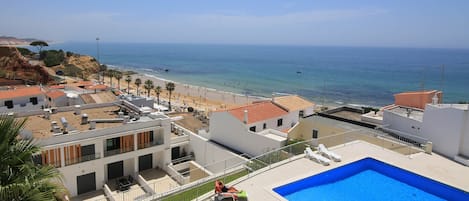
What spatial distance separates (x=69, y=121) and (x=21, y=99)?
1459 cm

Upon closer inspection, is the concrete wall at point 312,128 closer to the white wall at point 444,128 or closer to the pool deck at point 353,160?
the pool deck at point 353,160

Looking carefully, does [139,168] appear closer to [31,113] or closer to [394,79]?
[31,113]

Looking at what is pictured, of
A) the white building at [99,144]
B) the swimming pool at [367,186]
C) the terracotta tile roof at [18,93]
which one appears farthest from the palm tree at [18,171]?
the terracotta tile roof at [18,93]

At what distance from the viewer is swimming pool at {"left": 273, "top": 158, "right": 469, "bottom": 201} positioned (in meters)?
14.5

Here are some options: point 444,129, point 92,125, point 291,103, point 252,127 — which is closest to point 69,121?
point 92,125

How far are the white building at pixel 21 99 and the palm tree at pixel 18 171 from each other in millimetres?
32799

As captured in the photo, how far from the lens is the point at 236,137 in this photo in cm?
2642

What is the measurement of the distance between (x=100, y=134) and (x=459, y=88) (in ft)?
317

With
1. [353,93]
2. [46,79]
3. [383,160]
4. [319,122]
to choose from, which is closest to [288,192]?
[383,160]

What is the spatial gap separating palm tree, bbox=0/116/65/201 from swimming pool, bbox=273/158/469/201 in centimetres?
946

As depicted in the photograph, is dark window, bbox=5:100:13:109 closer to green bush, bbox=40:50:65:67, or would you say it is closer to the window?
the window

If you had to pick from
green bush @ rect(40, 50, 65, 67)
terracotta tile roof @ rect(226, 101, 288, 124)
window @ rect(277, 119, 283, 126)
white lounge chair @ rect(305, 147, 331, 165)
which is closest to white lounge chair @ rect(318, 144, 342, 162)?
white lounge chair @ rect(305, 147, 331, 165)

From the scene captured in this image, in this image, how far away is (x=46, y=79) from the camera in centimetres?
5941

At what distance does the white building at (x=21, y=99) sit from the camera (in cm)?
3433
